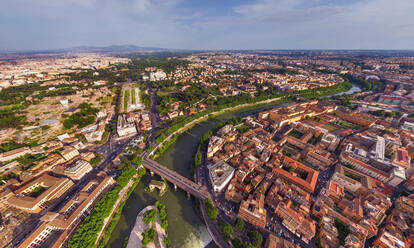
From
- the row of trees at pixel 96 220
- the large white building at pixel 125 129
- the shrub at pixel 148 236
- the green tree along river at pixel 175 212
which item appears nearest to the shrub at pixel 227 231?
the green tree along river at pixel 175 212

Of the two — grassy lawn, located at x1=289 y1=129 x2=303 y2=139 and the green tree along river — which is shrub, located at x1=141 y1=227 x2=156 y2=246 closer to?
the green tree along river

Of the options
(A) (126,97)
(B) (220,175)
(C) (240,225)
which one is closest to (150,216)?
(B) (220,175)

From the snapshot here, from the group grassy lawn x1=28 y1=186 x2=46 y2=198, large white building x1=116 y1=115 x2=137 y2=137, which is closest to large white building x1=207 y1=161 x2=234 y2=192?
large white building x1=116 y1=115 x2=137 y2=137

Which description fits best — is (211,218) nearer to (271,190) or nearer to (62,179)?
(271,190)

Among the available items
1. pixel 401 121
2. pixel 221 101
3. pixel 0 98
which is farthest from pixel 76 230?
pixel 401 121

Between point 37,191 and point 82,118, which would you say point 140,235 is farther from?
point 82,118

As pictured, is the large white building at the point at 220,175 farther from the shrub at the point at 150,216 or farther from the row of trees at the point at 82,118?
the row of trees at the point at 82,118

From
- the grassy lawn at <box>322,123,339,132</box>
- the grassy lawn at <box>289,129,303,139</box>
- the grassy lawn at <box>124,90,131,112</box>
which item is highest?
the grassy lawn at <box>124,90,131,112</box>

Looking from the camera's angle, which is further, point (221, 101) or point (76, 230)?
point (221, 101)
